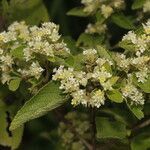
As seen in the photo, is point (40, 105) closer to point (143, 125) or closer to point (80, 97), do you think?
point (80, 97)

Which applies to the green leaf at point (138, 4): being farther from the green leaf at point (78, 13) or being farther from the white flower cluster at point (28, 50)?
the white flower cluster at point (28, 50)

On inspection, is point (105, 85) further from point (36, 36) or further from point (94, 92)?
point (36, 36)

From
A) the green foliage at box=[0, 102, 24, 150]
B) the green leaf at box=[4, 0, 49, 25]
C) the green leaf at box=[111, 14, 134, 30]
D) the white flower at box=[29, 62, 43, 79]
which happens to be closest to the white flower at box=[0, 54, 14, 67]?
the white flower at box=[29, 62, 43, 79]

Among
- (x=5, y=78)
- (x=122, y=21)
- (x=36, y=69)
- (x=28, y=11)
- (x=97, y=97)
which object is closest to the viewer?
(x=97, y=97)

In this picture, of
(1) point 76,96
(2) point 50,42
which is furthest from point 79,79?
(2) point 50,42

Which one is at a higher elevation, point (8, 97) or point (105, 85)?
point (105, 85)

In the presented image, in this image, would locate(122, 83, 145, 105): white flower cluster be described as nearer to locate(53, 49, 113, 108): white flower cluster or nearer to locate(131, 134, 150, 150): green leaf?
locate(53, 49, 113, 108): white flower cluster

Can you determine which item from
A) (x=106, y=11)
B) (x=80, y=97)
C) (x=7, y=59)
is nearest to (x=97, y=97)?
(x=80, y=97)
